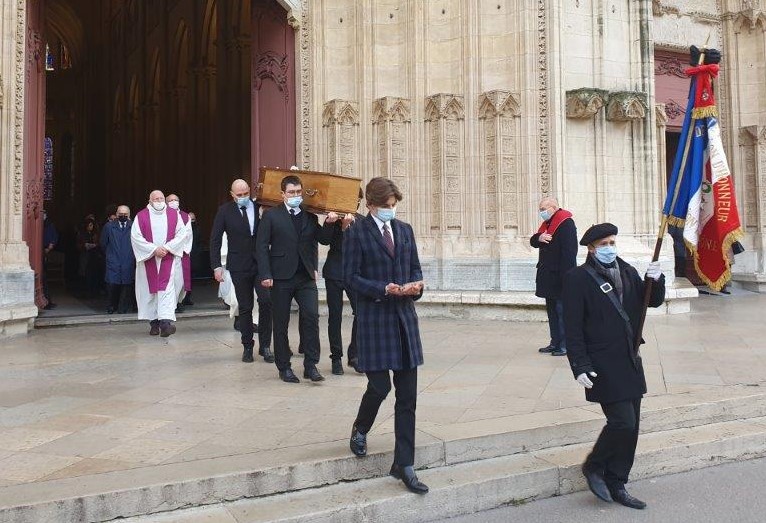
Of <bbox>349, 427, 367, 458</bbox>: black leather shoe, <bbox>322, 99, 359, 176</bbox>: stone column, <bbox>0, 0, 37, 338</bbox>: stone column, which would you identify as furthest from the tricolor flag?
<bbox>0, 0, 37, 338</bbox>: stone column

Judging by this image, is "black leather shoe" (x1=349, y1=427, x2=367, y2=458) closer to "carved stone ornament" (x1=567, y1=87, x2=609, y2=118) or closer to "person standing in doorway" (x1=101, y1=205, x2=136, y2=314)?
"person standing in doorway" (x1=101, y1=205, x2=136, y2=314)

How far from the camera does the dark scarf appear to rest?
4.02 metres

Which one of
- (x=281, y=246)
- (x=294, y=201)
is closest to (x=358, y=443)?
(x=281, y=246)

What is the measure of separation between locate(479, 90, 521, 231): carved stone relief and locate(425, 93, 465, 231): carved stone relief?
1.41 feet

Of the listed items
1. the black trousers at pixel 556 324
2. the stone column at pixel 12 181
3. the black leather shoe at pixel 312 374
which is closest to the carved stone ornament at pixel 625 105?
the black trousers at pixel 556 324

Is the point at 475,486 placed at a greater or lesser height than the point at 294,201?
lesser

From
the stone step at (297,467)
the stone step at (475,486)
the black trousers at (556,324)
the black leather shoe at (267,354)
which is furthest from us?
the black trousers at (556,324)

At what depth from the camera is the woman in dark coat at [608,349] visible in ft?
12.7

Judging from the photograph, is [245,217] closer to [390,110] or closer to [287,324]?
[287,324]

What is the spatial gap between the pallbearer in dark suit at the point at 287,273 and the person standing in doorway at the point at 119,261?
4.97 meters

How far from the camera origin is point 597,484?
4.08 meters

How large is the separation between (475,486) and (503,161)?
6.95 metres

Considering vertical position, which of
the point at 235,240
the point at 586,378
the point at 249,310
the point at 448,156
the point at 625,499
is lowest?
the point at 625,499

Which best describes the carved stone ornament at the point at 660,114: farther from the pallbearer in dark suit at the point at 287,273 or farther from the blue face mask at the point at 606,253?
the blue face mask at the point at 606,253
